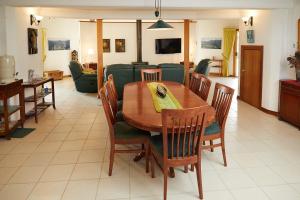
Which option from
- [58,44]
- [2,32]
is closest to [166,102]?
[2,32]

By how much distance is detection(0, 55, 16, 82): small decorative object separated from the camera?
4.86 meters

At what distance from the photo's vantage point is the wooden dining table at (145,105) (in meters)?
2.79

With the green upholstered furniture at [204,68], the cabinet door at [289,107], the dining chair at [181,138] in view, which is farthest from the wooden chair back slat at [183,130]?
the green upholstered furniture at [204,68]

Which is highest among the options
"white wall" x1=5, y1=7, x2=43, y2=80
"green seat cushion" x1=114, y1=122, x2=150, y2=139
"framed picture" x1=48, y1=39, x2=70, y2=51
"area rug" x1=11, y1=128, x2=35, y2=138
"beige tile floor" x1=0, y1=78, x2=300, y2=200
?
"framed picture" x1=48, y1=39, x2=70, y2=51

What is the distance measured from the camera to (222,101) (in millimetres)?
3576

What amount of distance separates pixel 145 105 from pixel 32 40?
4.01 m

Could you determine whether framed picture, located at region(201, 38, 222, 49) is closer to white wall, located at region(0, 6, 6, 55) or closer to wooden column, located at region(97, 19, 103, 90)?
wooden column, located at region(97, 19, 103, 90)

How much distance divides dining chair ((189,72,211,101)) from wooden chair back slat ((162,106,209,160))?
1558 millimetres

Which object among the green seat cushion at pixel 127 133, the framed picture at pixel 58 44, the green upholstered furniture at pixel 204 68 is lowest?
the green seat cushion at pixel 127 133

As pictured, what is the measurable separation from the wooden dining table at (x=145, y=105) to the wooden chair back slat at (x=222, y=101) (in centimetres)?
18

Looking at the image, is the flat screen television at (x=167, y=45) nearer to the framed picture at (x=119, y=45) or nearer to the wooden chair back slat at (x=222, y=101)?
the framed picture at (x=119, y=45)

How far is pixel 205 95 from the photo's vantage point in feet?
14.4

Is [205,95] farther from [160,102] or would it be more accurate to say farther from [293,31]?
[293,31]

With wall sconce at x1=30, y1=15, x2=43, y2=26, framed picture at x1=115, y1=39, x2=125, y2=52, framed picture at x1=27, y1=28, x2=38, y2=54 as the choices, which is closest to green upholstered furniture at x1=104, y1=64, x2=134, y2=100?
framed picture at x1=27, y1=28, x2=38, y2=54
